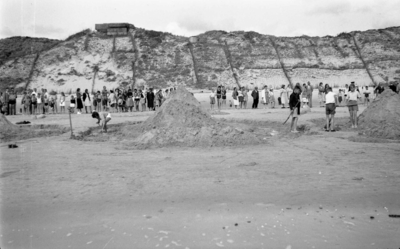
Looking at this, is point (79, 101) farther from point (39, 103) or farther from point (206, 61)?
point (206, 61)

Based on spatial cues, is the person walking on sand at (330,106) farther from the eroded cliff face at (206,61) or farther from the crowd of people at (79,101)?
the eroded cliff face at (206,61)

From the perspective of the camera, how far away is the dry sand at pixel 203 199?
13.3 ft

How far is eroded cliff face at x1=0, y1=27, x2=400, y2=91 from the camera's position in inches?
1373

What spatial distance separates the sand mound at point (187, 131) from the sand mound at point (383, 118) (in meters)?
3.74

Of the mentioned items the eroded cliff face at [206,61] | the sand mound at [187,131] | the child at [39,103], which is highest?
the eroded cliff face at [206,61]

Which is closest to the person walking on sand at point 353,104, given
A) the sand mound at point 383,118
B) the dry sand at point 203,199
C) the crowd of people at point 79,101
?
the sand mound at point 383,118

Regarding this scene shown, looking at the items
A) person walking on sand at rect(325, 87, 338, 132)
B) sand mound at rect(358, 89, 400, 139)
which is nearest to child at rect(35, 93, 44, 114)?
person walking on sand at rect(325, 87, 338, 132)

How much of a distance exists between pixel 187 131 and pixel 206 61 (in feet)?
93.0

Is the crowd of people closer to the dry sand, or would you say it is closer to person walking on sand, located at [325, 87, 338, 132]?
person walking on sand, located at [325, 87, 338, 132]

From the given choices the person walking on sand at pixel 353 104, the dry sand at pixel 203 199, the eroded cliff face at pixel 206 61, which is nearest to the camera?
the dry sand at pixel 203 199

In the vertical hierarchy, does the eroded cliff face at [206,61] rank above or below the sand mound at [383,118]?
above

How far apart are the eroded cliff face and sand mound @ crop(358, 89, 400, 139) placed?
75.5ft

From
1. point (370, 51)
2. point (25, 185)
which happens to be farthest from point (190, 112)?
point (370, 51)

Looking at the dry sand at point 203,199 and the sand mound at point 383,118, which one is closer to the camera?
the dry sand at point 203,199
